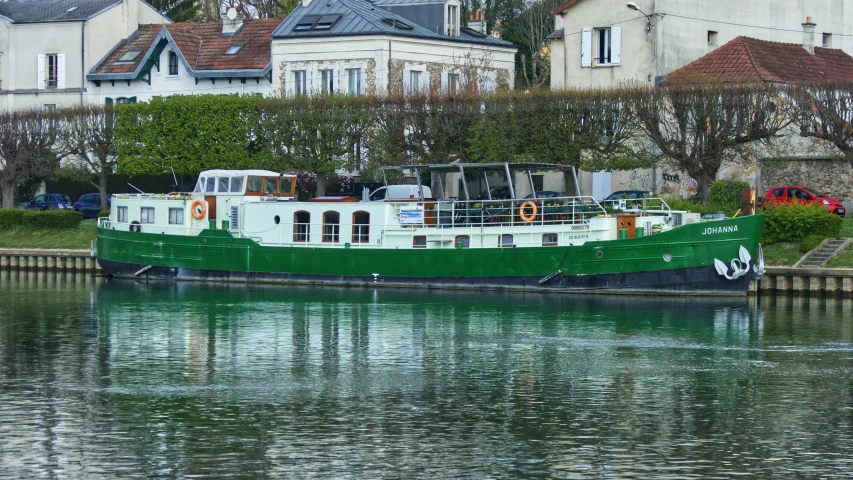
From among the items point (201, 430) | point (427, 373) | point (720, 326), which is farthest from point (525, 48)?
point (201, 430)

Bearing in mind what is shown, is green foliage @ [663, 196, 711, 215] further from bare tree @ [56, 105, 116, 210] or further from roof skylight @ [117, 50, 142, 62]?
roof skylight @ [117, 50, 142, 62]

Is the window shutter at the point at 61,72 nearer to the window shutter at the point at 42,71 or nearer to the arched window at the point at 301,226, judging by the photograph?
the window shutter at the point at 42,71

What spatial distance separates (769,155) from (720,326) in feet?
75.0

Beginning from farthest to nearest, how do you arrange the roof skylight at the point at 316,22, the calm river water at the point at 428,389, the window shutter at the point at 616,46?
the roof skylight at the point at 316,22 → the window shutter at the point at 616,46 → the calm river water at the point at 428,389

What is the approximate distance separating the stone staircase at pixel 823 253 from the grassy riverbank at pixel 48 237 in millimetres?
29679

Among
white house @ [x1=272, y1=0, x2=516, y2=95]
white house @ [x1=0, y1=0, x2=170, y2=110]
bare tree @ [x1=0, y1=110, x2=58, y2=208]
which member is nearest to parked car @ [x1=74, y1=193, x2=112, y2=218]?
bare tree @ [x1=0, y1=110, x2=58, y2=208]

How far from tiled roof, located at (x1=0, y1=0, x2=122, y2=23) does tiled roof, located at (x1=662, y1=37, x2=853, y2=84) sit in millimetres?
33807

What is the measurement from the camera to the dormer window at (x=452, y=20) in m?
68.7

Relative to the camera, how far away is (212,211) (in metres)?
48.4

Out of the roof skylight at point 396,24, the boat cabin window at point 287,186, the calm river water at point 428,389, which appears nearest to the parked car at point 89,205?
the roof skylight at point 396,24

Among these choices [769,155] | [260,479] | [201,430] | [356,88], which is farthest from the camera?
[356,88]

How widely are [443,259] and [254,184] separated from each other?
8.41 m

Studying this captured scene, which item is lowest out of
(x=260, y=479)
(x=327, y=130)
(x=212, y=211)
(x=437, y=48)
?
(x=260, y=479)

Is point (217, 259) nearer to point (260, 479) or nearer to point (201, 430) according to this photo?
point (201, 430)
